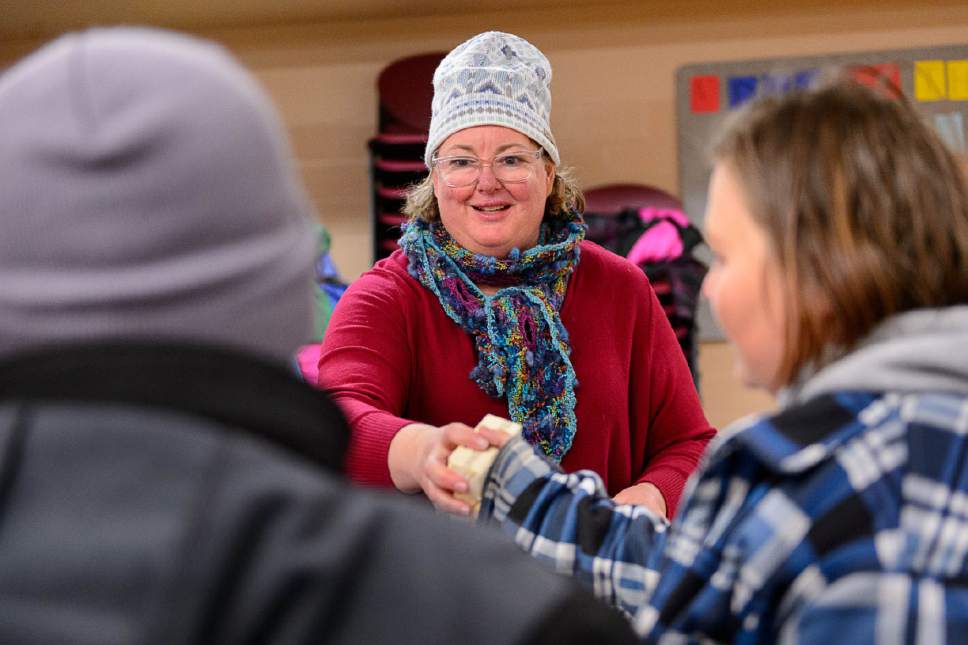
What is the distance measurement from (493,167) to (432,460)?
70cm

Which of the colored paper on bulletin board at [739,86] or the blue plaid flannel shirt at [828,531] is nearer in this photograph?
the blue plaid flannel shirt at [828,531]

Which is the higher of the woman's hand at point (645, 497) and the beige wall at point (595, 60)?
the beige wall at point (595, 60)


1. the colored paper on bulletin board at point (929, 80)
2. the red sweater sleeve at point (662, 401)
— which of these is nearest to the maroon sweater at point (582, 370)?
the red sweater sleeve at point (662, 401)

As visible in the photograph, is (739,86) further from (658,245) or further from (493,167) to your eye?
(493,167)

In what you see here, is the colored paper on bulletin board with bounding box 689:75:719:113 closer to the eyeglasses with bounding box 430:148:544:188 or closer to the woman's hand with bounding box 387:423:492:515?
the eyeglasses with bounding box 430:148:544:188

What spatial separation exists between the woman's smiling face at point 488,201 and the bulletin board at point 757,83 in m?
2.05

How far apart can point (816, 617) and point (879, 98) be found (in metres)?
0.47

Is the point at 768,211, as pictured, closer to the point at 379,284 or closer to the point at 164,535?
the point at 164,535

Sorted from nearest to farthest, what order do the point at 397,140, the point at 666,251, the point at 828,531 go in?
the point at 828,531 < the point at 666,251 < the point at 397,140

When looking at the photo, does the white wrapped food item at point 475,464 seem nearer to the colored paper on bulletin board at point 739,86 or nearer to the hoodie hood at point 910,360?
the hoodie hood at point 910,360

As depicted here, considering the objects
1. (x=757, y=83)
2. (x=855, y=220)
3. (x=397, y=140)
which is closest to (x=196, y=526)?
(x=855, y=220)

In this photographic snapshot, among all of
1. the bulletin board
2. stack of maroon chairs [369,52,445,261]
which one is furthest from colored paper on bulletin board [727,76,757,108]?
stack of maroon chairs [369,52,445,261]

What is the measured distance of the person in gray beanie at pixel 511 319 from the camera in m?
1.74

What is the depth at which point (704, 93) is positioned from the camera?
13.2 feet
